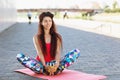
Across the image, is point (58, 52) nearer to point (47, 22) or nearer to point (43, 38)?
point (43, 38)

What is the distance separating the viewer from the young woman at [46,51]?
6566 mm

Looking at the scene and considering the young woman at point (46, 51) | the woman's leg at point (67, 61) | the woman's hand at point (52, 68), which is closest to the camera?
the woman's hand at point (52, 68)

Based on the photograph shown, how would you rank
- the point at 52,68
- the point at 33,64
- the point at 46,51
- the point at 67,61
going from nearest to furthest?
the point at 52,68 → the point at 33,64 → the point at 46,51 → the point at 67,61

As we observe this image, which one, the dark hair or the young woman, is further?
the dark hair

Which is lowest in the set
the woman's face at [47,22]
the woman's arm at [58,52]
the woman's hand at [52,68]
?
the woman's hand at [52,68]

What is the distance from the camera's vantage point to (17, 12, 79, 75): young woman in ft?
21.5

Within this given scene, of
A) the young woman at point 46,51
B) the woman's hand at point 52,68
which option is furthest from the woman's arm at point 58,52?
the woman's hand at point 52,68

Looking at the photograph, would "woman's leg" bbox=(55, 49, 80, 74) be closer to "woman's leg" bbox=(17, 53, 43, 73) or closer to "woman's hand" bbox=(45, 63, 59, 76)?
"woman's hand" bbox=(45, 63, 59, 76)

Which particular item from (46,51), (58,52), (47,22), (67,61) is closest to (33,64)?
(46,51)

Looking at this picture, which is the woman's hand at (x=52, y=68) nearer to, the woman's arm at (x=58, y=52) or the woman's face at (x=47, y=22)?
the woman's arm at (x=58, y=52)

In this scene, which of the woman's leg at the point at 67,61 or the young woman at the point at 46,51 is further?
the woman's leg at the point at 67,61

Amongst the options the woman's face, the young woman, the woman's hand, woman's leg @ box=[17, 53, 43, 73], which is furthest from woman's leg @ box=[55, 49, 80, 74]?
the woman's face

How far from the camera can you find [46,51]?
671 cm

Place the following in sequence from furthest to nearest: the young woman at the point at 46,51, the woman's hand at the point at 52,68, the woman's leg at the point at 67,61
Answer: the woman's leg at the point at 67,61
the young woman at the point at 46,51
the woman's hand at the point at 52,68
